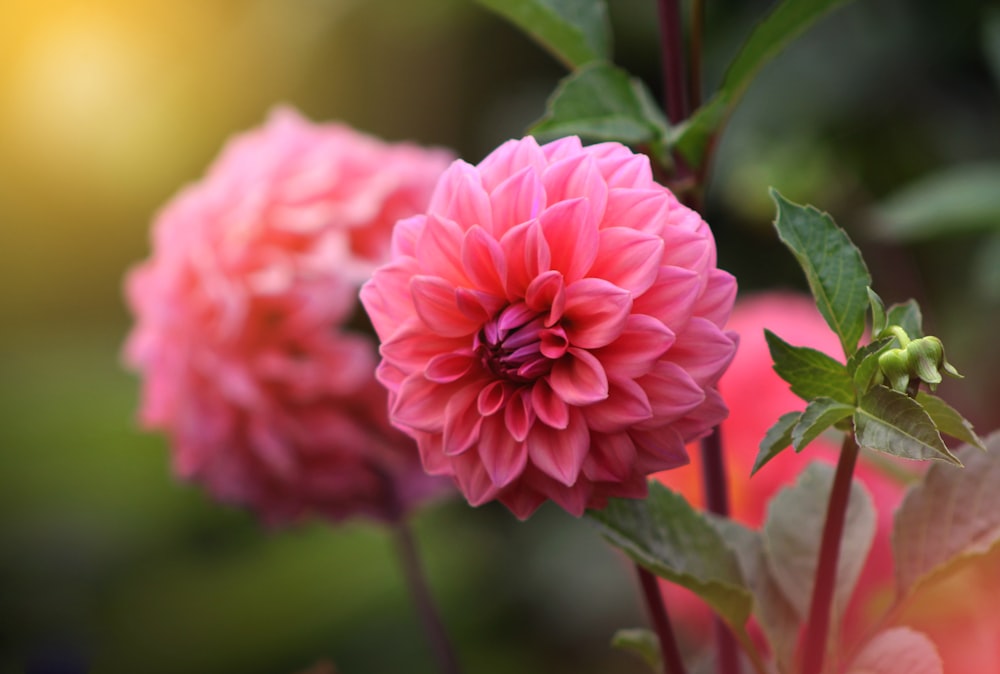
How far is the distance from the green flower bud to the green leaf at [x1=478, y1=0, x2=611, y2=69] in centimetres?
18

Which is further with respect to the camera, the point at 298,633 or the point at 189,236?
the point at 298,633

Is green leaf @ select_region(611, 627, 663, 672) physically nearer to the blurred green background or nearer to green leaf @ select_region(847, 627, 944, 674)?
green leaf @ select_region(847, 627, 944, 674)

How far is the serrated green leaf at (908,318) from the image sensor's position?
302mm

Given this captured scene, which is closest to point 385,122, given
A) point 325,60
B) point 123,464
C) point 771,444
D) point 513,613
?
point 325,60

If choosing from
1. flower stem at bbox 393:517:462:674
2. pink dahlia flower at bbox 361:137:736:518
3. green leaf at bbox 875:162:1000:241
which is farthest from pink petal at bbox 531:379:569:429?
green leaf at bbox 875:162:1000:241

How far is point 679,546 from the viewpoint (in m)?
0.34

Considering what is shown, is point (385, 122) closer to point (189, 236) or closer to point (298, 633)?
point (298, 633)

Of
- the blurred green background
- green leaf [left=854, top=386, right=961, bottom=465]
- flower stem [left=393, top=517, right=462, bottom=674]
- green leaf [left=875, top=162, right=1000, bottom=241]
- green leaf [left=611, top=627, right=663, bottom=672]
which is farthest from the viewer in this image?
the blurred green background

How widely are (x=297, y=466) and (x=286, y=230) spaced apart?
0.13 m

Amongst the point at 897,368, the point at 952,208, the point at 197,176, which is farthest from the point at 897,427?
the point at 197,176

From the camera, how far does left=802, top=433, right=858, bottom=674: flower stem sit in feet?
1.04

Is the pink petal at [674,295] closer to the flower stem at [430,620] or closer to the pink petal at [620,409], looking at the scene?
the pink petal at [620,409]

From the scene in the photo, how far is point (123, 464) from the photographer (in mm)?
1153

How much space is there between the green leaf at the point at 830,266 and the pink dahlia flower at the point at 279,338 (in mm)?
304
